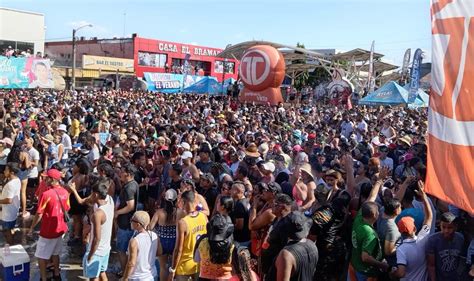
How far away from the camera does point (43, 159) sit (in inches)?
376

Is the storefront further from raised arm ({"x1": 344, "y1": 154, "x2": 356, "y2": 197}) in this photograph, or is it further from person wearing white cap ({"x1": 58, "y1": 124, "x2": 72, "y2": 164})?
raised arm ({"x1": 344, "y1": 154, "x2": 356, "y2": 197})

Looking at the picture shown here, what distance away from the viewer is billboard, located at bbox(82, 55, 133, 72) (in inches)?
1599

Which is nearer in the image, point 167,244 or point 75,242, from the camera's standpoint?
point 167,244

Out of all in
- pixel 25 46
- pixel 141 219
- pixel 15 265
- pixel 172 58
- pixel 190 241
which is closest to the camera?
pixel 141 219

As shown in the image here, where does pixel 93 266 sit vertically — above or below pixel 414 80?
below

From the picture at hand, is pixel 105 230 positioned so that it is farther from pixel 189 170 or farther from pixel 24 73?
pixel 24 73

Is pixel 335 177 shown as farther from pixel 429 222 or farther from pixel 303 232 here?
pixel 303 232

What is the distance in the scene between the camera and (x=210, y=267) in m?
4.17

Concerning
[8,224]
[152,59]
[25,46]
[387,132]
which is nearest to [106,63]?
[152,59]

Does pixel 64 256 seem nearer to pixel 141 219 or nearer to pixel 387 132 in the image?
pixel 141 219

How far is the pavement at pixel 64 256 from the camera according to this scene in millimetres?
6254

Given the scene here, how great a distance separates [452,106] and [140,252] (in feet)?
10.2

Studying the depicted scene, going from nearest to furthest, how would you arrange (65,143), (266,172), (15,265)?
(15,265), (266,172), (65,143)

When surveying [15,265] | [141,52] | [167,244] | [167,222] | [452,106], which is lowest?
[15,265]
